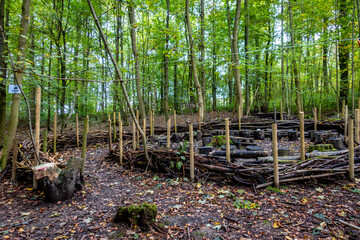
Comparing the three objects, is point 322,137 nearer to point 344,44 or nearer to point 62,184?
point 62,184

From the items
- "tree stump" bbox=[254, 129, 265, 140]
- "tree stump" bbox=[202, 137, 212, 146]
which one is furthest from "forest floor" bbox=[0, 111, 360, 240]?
"tree stump" bbox=[254, 129, 265, 140]

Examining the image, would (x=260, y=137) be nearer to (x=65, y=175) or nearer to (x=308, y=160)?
(x=308, y=160)

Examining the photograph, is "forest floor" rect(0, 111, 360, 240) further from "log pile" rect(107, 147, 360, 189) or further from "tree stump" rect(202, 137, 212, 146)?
"tree stump" rect(202, 137, 212, 146)

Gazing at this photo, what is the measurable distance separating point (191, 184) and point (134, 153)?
1.96 m

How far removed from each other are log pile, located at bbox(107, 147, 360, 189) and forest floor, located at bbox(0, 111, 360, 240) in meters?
0.16

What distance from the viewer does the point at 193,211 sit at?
2.70 m

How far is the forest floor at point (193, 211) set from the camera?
222 centimetres

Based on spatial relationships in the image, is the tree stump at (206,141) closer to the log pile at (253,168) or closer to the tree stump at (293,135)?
the log pile at (253,168)

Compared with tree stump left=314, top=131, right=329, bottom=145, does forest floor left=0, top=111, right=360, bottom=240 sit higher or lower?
lower

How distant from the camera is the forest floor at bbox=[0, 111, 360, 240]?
222cm

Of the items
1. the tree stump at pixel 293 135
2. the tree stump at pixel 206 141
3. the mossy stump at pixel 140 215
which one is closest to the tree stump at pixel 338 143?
the tree stump at pixel 293 135

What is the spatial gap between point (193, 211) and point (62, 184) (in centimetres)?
221

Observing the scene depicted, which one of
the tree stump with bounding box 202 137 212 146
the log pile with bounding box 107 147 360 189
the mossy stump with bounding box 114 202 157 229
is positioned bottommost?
the mossy stump with bounding box 114 202 157 229

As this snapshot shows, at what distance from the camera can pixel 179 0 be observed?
505 inches
